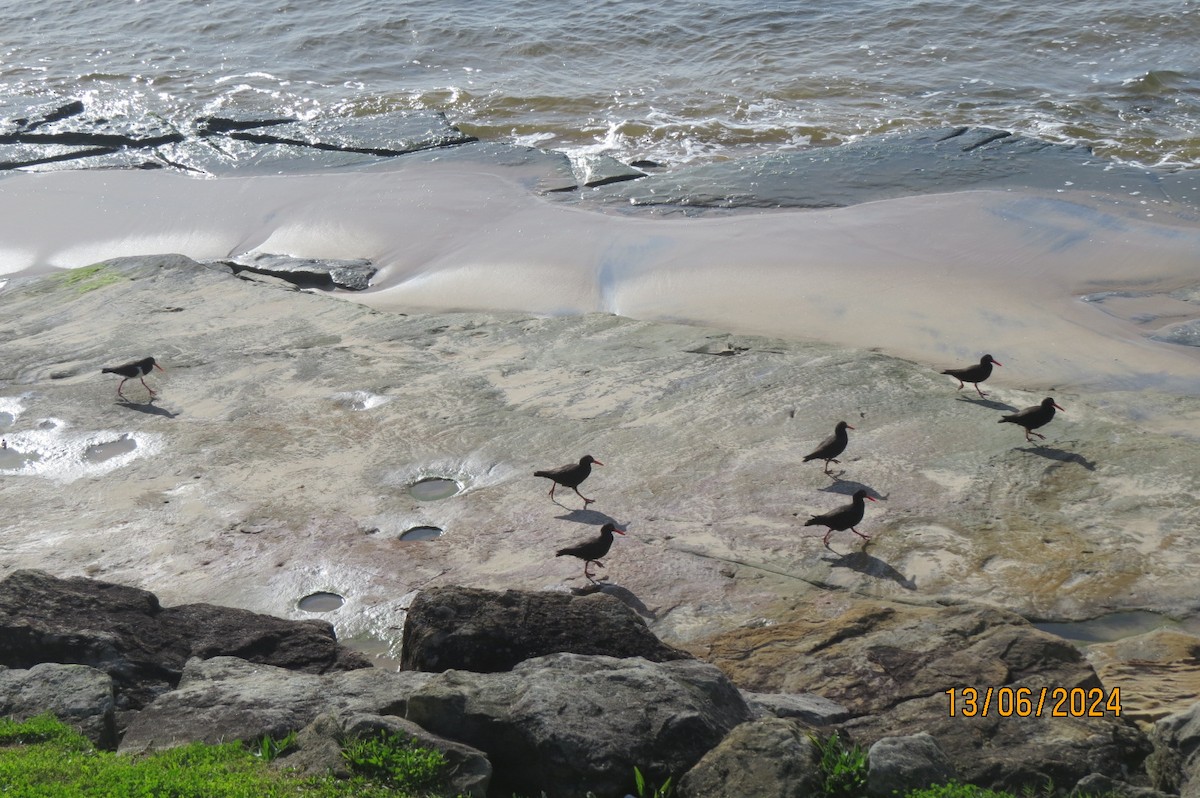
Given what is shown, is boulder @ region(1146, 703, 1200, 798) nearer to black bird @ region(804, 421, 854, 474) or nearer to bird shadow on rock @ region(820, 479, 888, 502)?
bird shadow on rock @ region(820, 479, 888, 502)

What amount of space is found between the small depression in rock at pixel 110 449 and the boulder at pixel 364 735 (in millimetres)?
6031

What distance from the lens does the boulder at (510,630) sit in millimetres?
6367

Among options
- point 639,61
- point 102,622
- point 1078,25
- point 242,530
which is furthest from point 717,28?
point 102,622

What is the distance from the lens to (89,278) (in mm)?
15406

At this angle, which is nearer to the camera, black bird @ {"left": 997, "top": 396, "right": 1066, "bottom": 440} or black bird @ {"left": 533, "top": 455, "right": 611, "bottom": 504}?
black bird @ {"left": 533, "top": 455, "right": 611, "bottom": 504}

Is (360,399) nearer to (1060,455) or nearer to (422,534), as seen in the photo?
(422,534)

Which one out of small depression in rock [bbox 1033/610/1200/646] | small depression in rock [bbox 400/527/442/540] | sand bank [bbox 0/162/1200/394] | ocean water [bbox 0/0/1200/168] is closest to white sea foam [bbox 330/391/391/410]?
small depression in rock [bbox 400/527/442/540]

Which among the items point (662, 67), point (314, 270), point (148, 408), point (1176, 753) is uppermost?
point (662, 67)

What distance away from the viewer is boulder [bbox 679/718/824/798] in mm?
5000

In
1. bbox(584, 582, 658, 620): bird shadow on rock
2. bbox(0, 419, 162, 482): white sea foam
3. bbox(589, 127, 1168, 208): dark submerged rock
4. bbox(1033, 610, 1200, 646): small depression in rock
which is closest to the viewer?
bbox(1033, 610, 1200, 646): small depression in rock

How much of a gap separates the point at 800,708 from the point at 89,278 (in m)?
12.7

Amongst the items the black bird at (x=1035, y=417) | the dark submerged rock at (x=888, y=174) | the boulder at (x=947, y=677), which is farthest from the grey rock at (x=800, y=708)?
the dark submerged rock at (x=888, y=174)

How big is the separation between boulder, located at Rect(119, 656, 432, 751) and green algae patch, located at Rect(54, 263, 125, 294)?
10070 mm
